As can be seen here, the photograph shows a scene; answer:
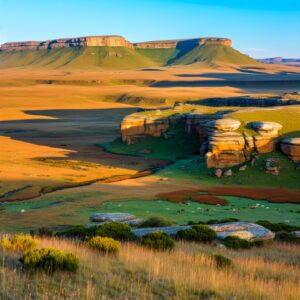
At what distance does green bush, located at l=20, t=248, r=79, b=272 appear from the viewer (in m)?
15.1

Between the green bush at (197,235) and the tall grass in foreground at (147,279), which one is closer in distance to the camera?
the tall grass in foreground at (147,279)

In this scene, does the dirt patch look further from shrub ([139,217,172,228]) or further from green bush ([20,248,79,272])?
green bush ([20,248,79,272])

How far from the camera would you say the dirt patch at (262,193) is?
53.6 metres

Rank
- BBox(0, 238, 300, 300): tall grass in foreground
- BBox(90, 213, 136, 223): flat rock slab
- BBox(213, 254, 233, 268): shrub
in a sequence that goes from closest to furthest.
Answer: BBox(0, 238, 300, 300): tall grass in foreground → BBox(213, 254, 233, 268): shrub → BBox(90, 213, 136, 223): flat rock slab

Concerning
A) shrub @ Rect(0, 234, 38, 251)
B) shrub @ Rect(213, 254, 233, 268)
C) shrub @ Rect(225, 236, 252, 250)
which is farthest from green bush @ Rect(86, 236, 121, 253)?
shrub @ Rect(225, 236, 252, 250)

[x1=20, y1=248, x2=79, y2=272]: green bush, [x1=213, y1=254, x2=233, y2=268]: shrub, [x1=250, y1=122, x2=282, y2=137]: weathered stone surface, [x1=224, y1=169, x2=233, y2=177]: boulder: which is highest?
[x1=20, y1=248, x2=79, y2=272]: green bush

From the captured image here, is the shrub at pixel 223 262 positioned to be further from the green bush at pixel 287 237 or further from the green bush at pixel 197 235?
the green bush at pixel 287 237

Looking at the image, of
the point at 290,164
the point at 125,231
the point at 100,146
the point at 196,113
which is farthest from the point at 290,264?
the point at 100,146

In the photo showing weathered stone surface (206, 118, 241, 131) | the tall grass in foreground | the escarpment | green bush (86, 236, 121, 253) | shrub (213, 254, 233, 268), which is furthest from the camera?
weathered stone surface (206, 118, 241, 131)

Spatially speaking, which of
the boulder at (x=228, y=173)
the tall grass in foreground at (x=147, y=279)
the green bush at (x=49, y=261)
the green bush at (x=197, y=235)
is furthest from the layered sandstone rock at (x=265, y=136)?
the green bush at (x=49, y=261)

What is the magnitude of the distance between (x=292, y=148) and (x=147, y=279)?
53.1m

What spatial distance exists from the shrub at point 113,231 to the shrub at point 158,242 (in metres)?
2.20

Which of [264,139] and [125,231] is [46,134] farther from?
[125,231]

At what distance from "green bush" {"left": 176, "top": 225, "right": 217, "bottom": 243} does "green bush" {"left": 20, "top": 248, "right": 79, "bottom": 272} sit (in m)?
12.0
